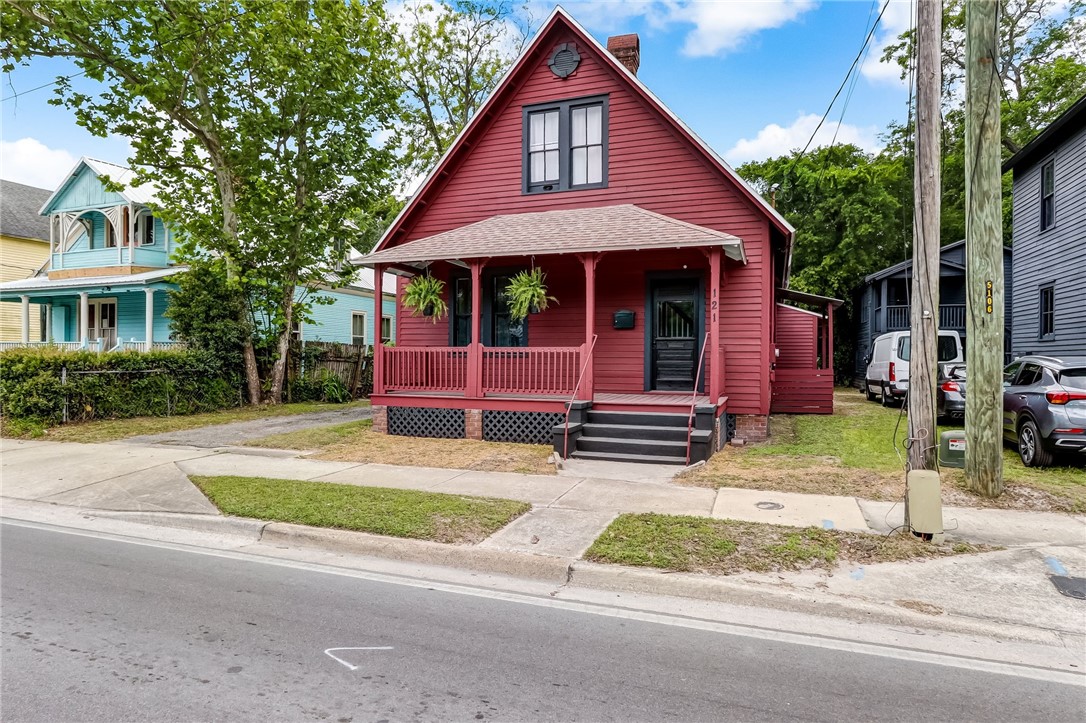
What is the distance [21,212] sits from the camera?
100ft

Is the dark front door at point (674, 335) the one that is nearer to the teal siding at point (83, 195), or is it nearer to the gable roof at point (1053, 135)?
the gable roof at point (1053, 135)

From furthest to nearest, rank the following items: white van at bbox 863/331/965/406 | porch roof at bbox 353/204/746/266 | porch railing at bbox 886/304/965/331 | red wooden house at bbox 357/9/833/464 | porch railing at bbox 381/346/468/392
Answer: porch railing at bbox 886/304/965/331, white van at bbox 863/331/965/406, porch railing at bbox 381/346/468/392, red wooden house at bbox 357/9/833/464, porch roof at bbox 353/204/746/266

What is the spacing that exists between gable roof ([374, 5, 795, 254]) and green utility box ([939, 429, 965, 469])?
6314 millimetres

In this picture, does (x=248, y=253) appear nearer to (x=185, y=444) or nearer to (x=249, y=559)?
(x=185, y=444)

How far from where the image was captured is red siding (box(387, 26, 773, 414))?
12594mm

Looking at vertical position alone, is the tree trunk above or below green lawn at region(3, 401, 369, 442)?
above

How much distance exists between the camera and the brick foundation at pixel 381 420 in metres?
13.1

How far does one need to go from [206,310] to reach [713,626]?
653 inches

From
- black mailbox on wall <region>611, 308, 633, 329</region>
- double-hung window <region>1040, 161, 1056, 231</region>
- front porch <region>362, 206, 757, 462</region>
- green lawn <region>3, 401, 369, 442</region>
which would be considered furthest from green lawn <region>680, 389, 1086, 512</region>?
green lawn <region>3, 401, 369, 442</region>

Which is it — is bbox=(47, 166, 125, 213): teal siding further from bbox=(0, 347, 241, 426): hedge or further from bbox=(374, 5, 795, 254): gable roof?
bbox=(374, 5, 795, 254): gable roof

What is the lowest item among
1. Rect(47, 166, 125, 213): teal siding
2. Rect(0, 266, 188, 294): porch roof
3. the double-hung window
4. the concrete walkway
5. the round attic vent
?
the concrete walkway

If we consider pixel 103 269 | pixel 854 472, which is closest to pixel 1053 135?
pixel 854 472

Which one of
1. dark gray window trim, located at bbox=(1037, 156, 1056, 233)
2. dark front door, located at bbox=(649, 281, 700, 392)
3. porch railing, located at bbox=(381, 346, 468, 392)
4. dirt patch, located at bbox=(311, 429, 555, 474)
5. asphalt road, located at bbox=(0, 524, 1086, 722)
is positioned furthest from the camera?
dark gray window trim, located at bbox=(1037, 156, 1056, 233)

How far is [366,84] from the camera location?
60.5ft
